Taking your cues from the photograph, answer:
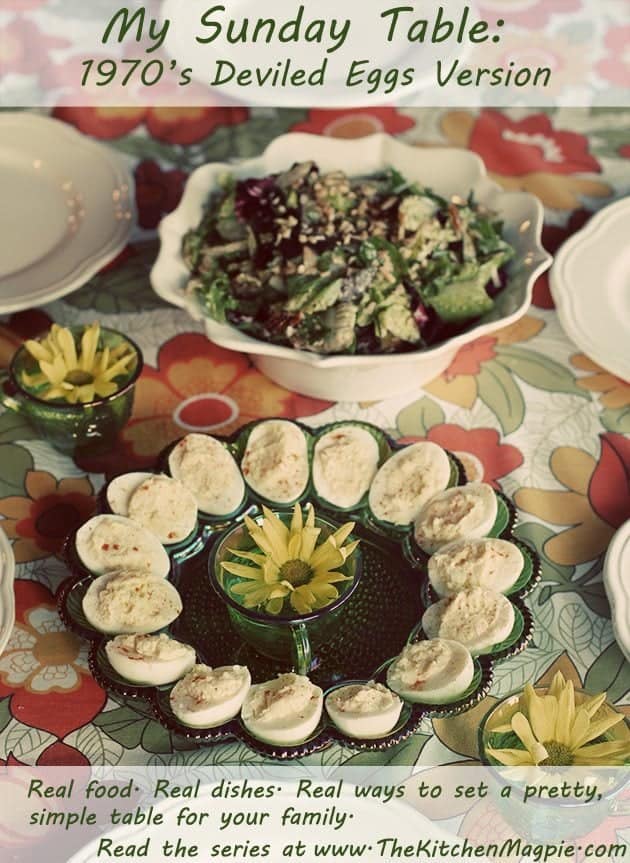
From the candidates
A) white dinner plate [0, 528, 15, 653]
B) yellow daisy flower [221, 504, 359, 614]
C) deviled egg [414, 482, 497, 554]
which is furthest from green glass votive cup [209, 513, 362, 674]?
white dinner plate [0, 528, 15, 653]

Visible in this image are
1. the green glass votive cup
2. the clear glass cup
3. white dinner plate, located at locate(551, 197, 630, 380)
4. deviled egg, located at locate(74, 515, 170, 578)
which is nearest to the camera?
the clear glass cup

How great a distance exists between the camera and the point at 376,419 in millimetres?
1441

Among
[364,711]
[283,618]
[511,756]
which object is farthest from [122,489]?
[511,756]

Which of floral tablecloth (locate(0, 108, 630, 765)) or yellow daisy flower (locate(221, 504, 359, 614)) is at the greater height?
yellow daisy flower (locate(221, 504, 359, 614))

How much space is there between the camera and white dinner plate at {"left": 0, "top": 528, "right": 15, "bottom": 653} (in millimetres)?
1113

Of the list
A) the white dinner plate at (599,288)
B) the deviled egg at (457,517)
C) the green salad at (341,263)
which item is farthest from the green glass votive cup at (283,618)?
the white dinner plate at (599,288)

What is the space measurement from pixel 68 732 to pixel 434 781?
396mm

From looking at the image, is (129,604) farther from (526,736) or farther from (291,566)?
(526,736)

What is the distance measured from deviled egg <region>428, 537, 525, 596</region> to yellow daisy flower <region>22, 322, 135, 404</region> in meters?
0.49

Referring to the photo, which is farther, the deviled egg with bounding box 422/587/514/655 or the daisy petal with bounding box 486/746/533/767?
the deviled egg with bounding box 422/587/514/655

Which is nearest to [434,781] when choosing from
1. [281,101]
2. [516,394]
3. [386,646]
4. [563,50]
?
[386,646]

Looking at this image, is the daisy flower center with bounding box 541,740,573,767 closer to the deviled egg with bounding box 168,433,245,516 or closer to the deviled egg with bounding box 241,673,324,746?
the deviled egg with bounding box 241,673,324,746

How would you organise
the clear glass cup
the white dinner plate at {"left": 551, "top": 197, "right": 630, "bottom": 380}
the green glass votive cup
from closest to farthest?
the clear glass cup
the green glass votive cup
the white dinner plate at {"left": 551, "top": 197, "right": 630, "bottom": 380}

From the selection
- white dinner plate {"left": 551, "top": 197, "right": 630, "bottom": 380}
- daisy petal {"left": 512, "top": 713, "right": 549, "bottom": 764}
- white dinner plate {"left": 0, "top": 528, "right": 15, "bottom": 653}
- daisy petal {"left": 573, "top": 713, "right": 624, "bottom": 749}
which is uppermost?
white dinner plate {"left": 551, "top": 197, "right": 630, "bottom": 380}
